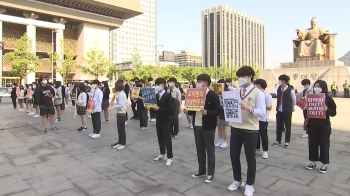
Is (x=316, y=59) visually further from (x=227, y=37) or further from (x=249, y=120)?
(x=227, y=37)

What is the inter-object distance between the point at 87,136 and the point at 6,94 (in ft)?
72.6

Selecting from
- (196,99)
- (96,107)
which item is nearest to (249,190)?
(196,99)

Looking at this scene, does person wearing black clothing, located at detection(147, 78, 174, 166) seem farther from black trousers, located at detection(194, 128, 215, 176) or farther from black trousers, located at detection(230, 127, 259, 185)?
black trousers, located at detection(230, 127, 259, 185)

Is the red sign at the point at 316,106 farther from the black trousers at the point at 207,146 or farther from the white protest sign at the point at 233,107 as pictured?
the black trousers at the point at 207,146

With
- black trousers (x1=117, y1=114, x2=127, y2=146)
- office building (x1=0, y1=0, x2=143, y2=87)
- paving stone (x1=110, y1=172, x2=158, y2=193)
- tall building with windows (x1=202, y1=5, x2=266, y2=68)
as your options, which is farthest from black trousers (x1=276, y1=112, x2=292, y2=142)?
tall building with windows (x1=202, y1=5, x2=266, y2=68)

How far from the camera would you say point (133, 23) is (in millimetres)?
124812

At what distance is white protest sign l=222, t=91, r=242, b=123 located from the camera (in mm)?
3637

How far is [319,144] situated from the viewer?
4.71 m

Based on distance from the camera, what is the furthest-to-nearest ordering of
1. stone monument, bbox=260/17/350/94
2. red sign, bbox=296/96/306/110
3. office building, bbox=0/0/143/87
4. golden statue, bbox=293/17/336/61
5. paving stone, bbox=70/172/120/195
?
office building, bbox=0/0/143/87
golden statue, bbox=293/17/336/61
stone monument, bbox=260/17/350/94
red sign, bbox=296/96/306/110
paving stone, bbox=70/172/120/195

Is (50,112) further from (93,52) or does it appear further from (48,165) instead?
(93,52)

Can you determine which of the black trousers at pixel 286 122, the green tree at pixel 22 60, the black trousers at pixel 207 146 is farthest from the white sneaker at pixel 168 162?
the green tree at pixel 22 60

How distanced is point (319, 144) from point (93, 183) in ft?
14.2

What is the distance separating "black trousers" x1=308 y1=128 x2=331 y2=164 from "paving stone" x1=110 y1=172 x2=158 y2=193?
3.17 m

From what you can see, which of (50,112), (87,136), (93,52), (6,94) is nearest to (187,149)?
(87,136)
